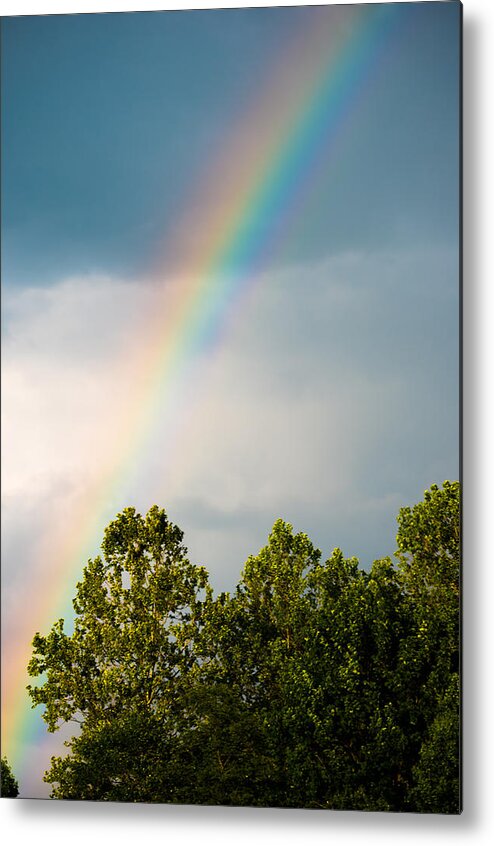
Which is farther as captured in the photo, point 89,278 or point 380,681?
point 89,278

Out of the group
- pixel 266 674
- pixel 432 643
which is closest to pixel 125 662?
pixel 266 674

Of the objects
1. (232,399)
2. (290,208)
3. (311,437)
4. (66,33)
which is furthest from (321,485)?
(66,33)

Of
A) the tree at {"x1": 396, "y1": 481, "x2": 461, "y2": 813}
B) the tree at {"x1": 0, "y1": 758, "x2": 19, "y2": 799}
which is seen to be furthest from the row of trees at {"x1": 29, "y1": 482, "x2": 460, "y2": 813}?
the tree at {"x1": 0, "y1": 758, "x2": 19, "y2": 799}

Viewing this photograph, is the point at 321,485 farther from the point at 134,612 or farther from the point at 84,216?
the point at 84,216

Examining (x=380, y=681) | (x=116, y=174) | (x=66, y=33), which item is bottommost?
(x=380, y=681)

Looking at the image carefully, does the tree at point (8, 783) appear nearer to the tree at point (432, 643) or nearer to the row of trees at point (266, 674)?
the row of trees at point (266, 674)

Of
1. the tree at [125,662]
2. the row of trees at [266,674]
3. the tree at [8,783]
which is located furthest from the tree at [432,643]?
the tree at [8,783]

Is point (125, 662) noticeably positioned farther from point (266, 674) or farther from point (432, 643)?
point (432, 643)
